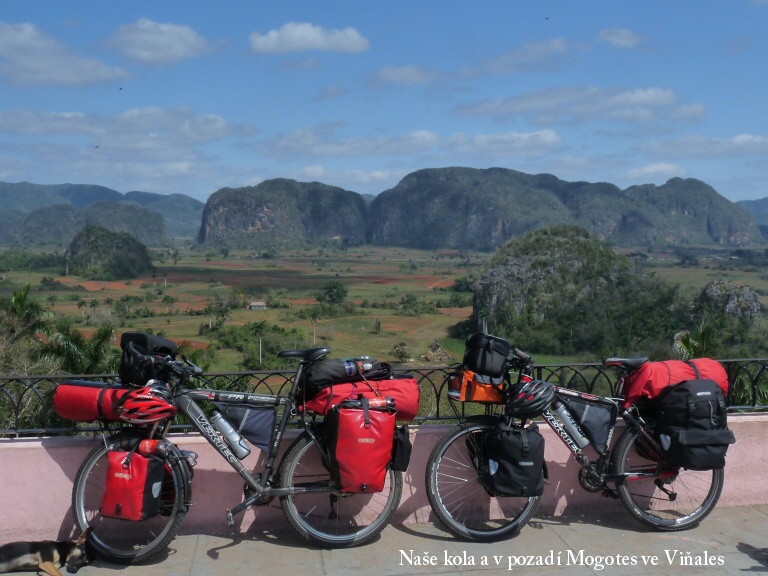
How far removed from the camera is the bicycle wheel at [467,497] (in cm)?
481

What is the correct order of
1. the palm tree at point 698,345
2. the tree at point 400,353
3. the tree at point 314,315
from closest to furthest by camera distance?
the palm tree at point 698,345 → the tree at point 400,353 → the tree at point 314,315

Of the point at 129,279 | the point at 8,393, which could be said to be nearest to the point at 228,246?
the point at 129,279

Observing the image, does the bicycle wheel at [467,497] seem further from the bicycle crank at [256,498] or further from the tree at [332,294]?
the tree at [332,294]

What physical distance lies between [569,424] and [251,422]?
1967mm

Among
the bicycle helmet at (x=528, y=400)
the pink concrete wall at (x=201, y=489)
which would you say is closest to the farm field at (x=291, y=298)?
the pink concrete wall at (x=201, y=489)

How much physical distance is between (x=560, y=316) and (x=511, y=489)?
191 ft

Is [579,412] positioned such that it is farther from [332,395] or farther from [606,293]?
[606,293]

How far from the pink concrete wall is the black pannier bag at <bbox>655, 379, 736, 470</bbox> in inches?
25.2

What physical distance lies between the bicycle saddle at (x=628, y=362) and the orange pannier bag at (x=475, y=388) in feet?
2.56

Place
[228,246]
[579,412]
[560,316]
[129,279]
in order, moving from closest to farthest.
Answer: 1. [579,412]
2. [560,316]
3. [129,279]
4. [228,246]

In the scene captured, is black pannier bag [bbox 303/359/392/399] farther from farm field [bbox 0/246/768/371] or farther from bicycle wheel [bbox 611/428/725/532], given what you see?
farm field [bbox 0/246/768/371]

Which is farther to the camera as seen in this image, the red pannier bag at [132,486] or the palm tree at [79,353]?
the palm tree at [79,353]

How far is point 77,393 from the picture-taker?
4465 millimetres

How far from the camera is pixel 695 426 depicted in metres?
4.83
